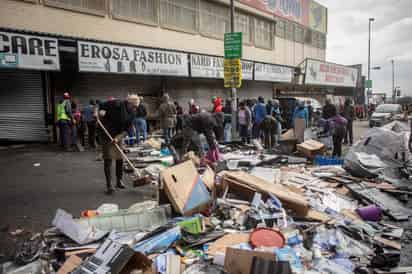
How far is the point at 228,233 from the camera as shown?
400 centimetres

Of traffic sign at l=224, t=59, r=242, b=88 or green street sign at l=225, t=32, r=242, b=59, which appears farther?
traffic sign at l=224, t=59, r=242, b=88

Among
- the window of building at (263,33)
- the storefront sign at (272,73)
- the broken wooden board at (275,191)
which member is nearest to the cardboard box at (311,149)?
the broken wooden board at (275,191)

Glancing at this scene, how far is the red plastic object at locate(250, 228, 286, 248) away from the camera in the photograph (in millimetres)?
3531

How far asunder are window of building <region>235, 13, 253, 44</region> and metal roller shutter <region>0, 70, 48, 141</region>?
13.9 m

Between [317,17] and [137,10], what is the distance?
22.8 metres

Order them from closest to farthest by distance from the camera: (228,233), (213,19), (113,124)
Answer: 1. (228,233)
2. (113,124)
3. (213,19)

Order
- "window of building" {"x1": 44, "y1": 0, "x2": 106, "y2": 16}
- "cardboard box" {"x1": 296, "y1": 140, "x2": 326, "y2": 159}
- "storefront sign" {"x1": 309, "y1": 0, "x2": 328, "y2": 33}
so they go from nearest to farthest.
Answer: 1. "cardboard box" {"x1": 296, "y1": 140, "x2": 326, "y2": 159}
2. "window of building" {"x1": 44, "y1": 0, "x2": 106, "y2": 16}
3. "storefront sign" {"x1": 309, "y1": 0, "x2": 328, "y2": 33}

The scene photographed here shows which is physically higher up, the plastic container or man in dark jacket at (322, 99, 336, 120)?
man in dark jacket at (322, 99, 336, 120)

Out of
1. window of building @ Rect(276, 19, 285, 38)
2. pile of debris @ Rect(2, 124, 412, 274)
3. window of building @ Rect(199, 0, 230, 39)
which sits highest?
window of building @ Rect(276, 19, 285, 38)

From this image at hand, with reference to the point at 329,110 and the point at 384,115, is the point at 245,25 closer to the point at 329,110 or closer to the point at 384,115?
the point at 384,115

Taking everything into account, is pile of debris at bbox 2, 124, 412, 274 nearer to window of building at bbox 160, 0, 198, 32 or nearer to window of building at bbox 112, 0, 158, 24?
window of building at bbox 112, 0, 158, 24

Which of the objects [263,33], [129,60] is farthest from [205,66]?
[263,33]

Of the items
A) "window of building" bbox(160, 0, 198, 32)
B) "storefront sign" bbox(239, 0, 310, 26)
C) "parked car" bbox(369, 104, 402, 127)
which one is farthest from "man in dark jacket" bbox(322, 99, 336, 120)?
"storefront sign" bbox(239, 0, 310, 26)

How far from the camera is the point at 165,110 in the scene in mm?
10609
